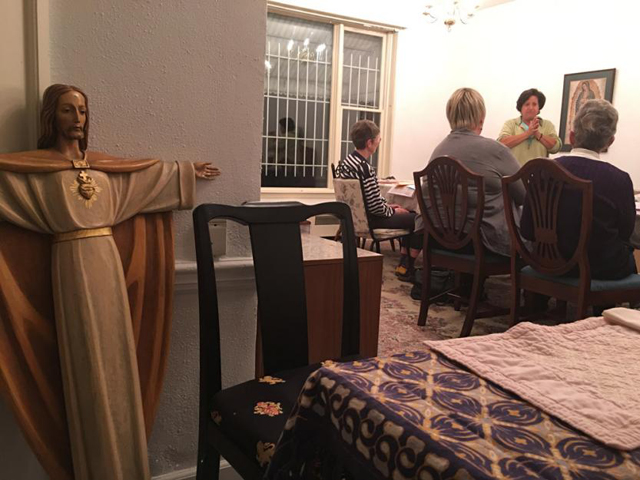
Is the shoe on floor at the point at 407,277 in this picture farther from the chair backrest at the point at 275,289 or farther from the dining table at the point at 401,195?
the chair backrest at the point at 275,289

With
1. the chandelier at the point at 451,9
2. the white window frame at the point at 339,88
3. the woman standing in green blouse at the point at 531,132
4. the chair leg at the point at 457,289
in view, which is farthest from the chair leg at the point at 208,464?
the chandelier at the point at 451,9

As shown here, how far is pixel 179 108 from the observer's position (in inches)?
55.2

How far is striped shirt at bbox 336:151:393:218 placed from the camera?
4042 millimetres

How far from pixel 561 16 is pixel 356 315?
17.1 ft

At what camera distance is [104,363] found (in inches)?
48.3

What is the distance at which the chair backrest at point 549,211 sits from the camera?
2270mm

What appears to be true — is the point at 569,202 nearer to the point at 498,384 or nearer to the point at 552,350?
the point at 552,350

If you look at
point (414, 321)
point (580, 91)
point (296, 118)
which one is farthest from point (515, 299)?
point (296, 118)

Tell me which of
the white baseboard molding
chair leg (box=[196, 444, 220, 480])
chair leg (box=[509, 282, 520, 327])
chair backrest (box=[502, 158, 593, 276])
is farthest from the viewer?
chair leg (box=[509, 282, 520, 327])

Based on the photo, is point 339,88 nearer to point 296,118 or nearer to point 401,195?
point 296,118

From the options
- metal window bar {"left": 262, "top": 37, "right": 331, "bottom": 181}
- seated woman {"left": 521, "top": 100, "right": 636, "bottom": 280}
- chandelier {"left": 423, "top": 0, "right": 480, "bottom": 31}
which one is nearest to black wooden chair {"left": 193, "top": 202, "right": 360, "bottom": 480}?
seated woman {"left": 521, "top": 100, "right": 636, "bottom": 280}

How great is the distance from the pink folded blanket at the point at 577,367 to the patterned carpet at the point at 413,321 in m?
1.71

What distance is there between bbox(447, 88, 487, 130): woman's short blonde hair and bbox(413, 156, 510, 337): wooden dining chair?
39cm

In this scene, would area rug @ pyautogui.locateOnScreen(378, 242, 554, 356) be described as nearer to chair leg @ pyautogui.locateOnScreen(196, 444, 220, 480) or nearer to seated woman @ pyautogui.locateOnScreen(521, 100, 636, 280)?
seated woman @ pyautogui.locateOnScreen(521, 100, 636, 280)
